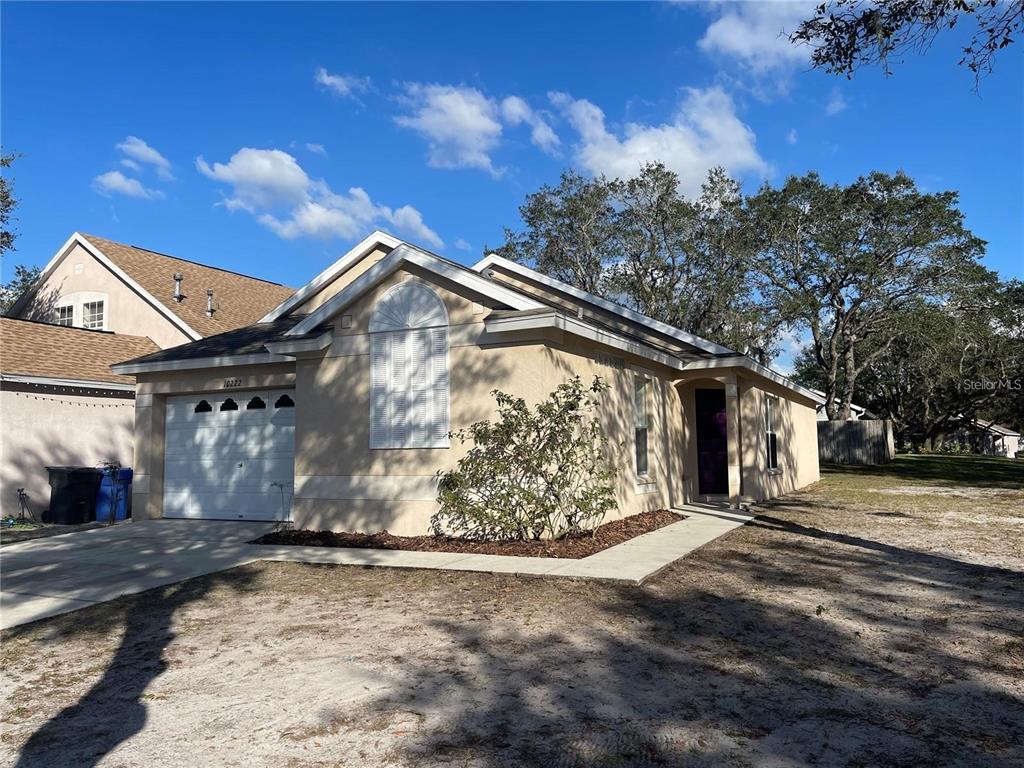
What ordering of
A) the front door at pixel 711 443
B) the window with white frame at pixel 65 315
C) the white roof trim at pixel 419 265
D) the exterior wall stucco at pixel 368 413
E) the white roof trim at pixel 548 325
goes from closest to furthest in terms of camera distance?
the white roof trim at pixel 548 325 → the white roof trim at pixel 419 265 → the exterior wall stucco at pixel 368 413 → the front door at pixel 711 443 → the window with white frame at pixel 65 315

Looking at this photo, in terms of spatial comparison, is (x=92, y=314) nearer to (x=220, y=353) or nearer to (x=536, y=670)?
(x=220, y=353)

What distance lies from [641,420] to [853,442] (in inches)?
946

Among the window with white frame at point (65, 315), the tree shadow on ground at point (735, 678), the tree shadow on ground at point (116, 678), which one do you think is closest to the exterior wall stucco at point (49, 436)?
the window with white frame at point (65, 315)

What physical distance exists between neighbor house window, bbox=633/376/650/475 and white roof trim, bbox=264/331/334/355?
547 cm

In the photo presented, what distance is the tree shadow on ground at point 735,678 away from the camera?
158 inches

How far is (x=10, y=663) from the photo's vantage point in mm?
5836

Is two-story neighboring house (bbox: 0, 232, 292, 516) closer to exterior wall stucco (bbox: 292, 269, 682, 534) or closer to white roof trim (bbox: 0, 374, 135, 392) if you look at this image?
white roof trim (bbox: 0, 374, 135, 392)

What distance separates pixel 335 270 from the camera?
17062 mm

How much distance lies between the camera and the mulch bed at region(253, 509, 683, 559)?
974 cm

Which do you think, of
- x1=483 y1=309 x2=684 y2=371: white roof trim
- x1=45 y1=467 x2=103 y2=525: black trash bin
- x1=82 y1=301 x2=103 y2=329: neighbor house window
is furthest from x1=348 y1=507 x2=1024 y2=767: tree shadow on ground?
x1=82 y1=301 x2=103 y2=329: neighbor house window

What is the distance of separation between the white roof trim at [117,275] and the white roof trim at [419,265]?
8751 mm

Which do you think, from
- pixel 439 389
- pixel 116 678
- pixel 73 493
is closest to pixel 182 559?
pixel 439 389

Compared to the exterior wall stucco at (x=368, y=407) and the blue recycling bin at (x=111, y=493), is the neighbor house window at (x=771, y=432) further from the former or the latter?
the blue recycling bin at (x=111, y=493)

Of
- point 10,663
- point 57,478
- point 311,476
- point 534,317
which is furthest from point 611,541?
point 57,478
